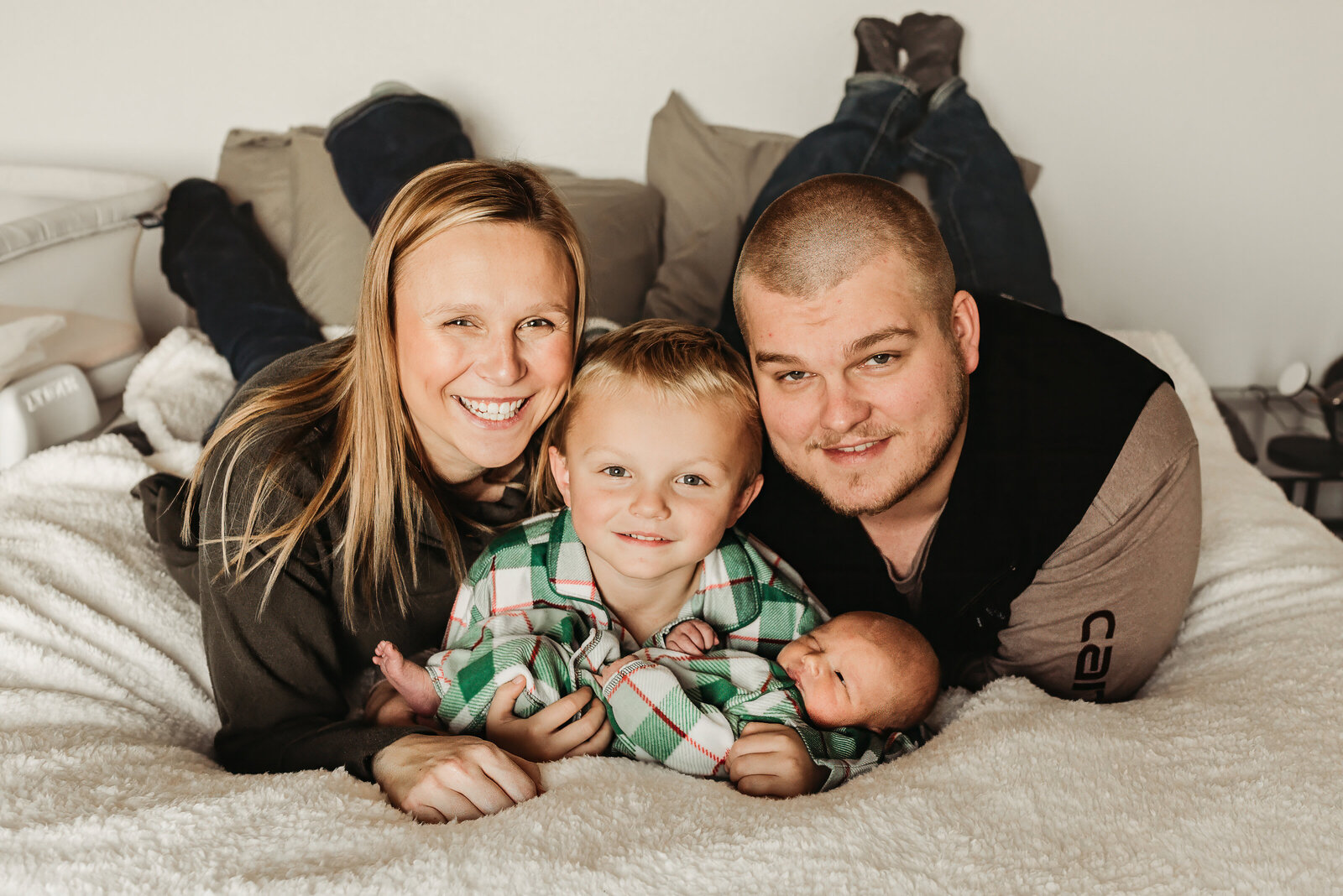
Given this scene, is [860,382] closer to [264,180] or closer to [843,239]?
[843,239]

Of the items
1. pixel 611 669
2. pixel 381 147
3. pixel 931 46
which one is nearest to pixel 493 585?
pixel 611 669

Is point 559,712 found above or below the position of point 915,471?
below

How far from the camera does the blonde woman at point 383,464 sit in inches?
50.8

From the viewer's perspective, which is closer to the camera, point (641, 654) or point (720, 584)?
point (641, 654)

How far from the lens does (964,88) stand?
8.02ft

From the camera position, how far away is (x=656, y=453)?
130cm

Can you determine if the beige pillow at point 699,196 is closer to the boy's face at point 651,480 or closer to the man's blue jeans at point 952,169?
the man's blue jeans at point 952,169

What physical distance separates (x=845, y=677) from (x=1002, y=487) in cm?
40

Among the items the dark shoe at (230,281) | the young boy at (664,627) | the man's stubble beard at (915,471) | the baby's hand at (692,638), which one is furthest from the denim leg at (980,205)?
the dark shoe at (230,281)

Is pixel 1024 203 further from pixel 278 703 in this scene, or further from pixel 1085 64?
pixel 278 703

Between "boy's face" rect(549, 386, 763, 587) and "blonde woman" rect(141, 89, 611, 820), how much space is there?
0.12 metres

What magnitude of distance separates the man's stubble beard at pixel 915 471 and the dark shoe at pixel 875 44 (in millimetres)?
1371

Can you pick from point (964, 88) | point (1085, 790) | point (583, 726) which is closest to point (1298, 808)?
point (1085, 790)

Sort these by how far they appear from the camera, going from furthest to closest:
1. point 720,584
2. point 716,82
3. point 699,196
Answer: point 716,82, point 699,196, point 720,584
